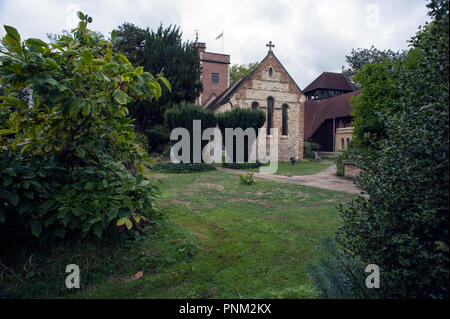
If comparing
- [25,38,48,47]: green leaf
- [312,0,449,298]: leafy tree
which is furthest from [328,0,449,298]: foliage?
[25,38,48,47]: green leaf

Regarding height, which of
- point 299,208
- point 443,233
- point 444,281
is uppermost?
point 443,233

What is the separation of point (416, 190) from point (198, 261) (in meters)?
2.77

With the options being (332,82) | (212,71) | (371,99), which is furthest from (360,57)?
(371,99)

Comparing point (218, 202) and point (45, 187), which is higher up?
point (45, 187)

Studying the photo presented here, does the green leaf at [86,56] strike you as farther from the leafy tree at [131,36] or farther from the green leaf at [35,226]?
the leafy tree at [131,36]

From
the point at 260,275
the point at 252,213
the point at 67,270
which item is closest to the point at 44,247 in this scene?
the point at 67,270

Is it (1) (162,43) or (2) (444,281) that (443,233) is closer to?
(2) (444,281)

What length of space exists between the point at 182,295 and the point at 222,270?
72 cm

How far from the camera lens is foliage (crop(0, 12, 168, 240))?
8.36 feet

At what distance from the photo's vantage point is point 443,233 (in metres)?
1.56

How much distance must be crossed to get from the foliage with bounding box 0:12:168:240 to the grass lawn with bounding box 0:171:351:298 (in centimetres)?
44

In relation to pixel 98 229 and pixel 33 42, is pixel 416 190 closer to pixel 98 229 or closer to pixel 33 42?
pixel 98 229

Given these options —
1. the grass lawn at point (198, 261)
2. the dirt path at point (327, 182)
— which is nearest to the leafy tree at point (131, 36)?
the dirt path at point (327, 182)

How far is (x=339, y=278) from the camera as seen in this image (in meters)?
1.92
